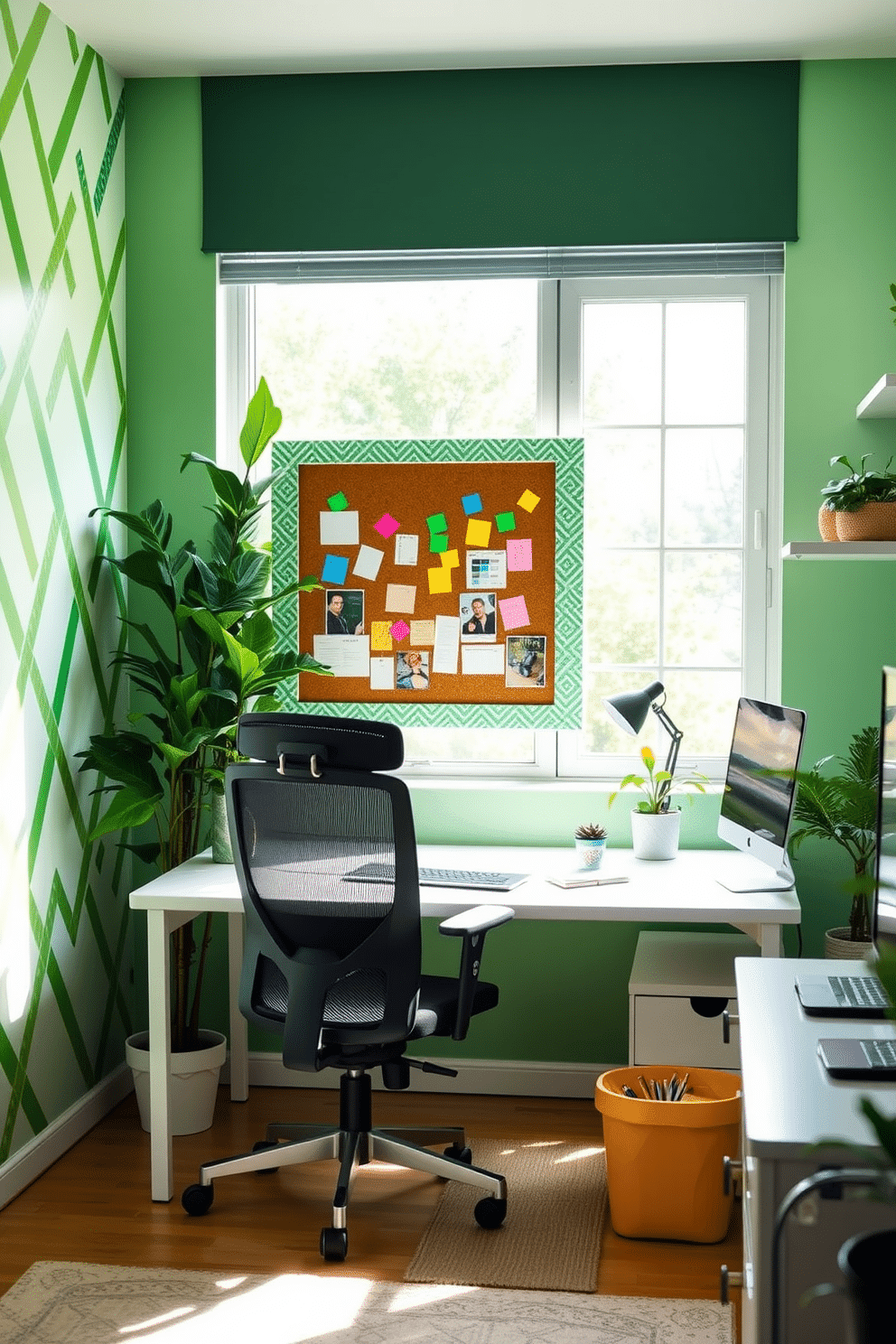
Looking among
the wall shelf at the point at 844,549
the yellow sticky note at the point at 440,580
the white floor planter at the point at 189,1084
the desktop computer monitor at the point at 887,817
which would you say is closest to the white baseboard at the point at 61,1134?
the white floor planter at the point at 189,1084

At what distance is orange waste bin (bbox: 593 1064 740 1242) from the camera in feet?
9.30

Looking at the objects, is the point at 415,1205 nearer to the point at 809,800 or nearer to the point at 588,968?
the point at 588,968

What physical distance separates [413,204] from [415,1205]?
2.59 meters

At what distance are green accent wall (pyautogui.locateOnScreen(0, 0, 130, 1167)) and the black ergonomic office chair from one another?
659 mm

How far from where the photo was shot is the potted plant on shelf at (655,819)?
11.4 feet

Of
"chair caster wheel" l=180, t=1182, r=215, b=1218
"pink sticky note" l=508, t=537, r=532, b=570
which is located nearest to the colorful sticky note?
"pink sticky note" l=508, t=537, r=532, b=570

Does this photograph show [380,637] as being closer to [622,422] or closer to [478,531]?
[478,531]

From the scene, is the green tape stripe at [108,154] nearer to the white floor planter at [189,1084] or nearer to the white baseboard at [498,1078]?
the white floor planter at [189,1084]

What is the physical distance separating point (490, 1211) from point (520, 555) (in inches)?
68.3

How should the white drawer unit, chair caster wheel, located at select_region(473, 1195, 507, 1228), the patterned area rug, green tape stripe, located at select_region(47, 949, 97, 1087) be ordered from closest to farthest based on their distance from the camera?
the patterned area rug
chair caster wheel, located at select_region(473, 1195, 507, 1228)
the white drawer unit
green tape stripe, located at select_region(47, 949, 97, 1087)

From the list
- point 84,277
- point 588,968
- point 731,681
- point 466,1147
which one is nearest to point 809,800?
point 731,681

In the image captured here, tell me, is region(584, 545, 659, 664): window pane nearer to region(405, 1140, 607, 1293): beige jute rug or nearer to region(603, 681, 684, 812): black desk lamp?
region(603, 681, 684, 812): black desk lamp

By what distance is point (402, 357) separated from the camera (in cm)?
389

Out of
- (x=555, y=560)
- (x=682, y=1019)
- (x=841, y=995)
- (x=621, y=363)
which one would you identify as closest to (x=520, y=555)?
(x=555, y=560)
